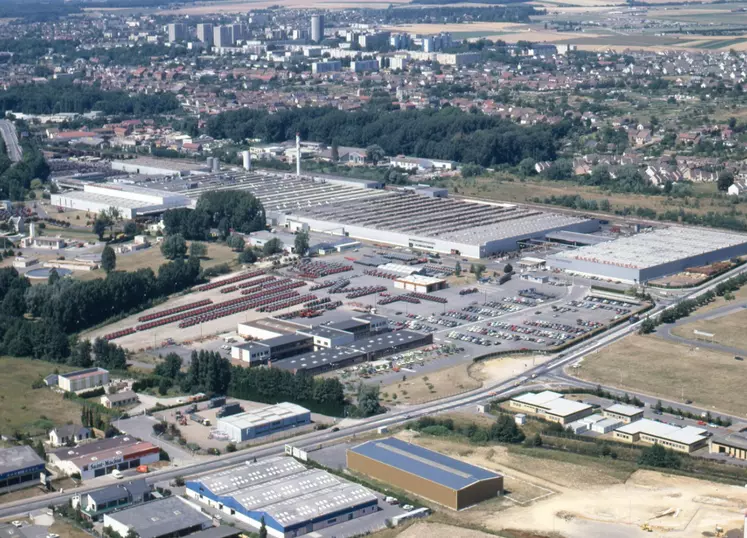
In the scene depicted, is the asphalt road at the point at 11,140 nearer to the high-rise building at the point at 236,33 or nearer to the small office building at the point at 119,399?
the small office building at the point at 119,399

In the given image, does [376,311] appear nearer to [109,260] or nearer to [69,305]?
[69,305]

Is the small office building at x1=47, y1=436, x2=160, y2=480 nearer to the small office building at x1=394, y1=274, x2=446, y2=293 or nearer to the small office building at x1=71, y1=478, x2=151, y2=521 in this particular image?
the small office building at x1=71, y1=478, x2=151, y2=521

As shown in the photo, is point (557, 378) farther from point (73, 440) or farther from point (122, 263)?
point (122, 263)

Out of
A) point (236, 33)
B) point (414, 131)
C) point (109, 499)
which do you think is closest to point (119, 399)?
point (109, 499)

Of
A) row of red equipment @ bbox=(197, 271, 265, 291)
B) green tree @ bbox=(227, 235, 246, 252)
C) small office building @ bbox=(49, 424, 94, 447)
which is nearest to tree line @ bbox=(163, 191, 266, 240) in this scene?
A: green tree @ bbox=(227, 235, 246, 252)

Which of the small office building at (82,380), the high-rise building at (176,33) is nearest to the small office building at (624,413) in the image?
the small office building at (82,380)

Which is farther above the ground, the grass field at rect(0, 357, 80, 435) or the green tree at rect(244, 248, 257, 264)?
the green tree at rect(244, 248, 257, 264)
